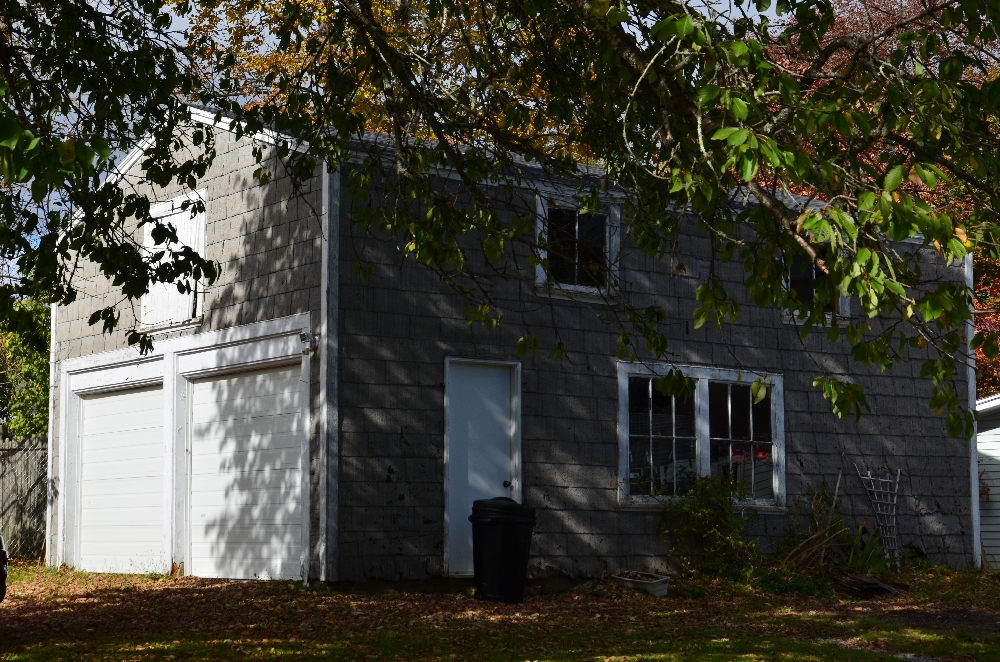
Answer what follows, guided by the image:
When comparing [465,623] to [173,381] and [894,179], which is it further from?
[894,179]

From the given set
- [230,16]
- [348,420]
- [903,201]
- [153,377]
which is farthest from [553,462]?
[230,16]

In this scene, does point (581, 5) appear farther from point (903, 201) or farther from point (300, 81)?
point (903, 201)

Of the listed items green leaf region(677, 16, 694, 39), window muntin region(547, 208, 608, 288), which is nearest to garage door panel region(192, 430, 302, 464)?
window muntin region(547, 208, 608, 288)

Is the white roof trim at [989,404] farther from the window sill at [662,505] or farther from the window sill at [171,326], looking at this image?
the window sill at [171,326]

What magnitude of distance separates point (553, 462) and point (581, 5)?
661 centimetres

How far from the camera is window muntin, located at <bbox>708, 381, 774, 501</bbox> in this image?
14.3m

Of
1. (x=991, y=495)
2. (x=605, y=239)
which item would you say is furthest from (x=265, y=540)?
(x=991, y=495)

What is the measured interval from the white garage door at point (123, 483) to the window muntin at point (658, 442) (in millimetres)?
5708

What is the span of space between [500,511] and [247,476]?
10.2 ft

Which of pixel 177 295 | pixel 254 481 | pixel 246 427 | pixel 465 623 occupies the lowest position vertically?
pixel 465 623

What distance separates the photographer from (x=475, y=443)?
12.6m

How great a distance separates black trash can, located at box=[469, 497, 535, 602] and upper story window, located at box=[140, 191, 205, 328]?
14.7 ft

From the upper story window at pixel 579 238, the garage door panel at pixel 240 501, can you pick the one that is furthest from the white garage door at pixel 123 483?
the upper story window at pixel 579 238

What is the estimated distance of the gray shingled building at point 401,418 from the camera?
1191cm
